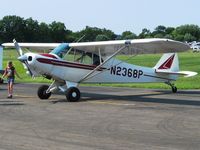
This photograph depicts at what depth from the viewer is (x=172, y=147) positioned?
847cm

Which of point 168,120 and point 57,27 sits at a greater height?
Answer: point 57,27

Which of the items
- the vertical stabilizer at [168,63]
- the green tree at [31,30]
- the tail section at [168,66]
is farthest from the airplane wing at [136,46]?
the green tree at [31,30]

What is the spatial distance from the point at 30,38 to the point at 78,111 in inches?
5679

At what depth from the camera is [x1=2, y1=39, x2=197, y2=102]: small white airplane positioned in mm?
17156

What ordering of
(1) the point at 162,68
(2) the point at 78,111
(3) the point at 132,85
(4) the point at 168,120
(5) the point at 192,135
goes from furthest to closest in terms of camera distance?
(3) the point at 132,85 → (1) the point at 162,68 → (2) the point at 78,111 → (4) the point at 168,120 → (5) the point at 192,135

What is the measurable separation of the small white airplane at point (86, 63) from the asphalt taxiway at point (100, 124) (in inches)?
38.3

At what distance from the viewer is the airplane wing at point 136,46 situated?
56.3ft

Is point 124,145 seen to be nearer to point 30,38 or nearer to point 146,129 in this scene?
point 146,129

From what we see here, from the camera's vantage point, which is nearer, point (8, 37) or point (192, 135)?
point (192, 135)

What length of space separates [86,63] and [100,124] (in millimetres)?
7641

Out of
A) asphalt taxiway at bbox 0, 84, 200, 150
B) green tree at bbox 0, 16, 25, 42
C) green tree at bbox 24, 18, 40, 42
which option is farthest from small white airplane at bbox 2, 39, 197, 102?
green tree at bbox 0, 16, 25, 42

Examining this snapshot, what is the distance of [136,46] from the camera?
59.7 feet

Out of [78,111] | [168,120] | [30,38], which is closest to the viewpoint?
[168,120]

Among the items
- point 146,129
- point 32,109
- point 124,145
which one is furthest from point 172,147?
point 32,109
